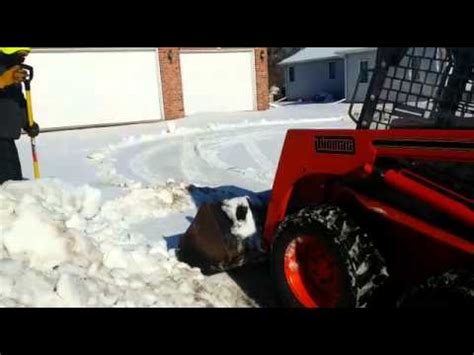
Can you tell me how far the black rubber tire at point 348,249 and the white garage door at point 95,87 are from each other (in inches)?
556

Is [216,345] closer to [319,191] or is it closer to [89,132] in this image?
[319,191]

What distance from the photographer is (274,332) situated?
351 centimetres

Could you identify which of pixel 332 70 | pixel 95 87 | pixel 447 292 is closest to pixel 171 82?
Answer: pixel 95 87

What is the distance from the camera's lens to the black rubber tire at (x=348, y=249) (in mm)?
3021

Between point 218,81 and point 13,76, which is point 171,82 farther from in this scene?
point 13,76

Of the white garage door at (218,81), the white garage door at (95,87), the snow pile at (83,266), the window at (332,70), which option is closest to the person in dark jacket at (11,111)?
the snow pile at (83,266)

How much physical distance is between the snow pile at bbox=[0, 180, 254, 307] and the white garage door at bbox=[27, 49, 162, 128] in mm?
11212

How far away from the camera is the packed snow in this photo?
12.5 feet

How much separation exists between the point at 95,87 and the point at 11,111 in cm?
1060

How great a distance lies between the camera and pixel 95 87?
16500 millimetres

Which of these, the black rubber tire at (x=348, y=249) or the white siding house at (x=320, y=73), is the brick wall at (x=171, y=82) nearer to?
the white siding house at (x=320, y=73)

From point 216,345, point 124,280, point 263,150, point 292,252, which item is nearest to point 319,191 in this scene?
point 292,252

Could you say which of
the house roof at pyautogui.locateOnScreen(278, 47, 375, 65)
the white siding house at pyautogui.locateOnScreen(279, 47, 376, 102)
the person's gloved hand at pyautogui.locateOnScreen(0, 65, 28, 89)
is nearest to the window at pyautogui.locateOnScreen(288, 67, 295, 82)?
the white siding house at pyautogui.locateOnScreen(279, 47, 376, 102)

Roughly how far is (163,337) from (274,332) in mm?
754
